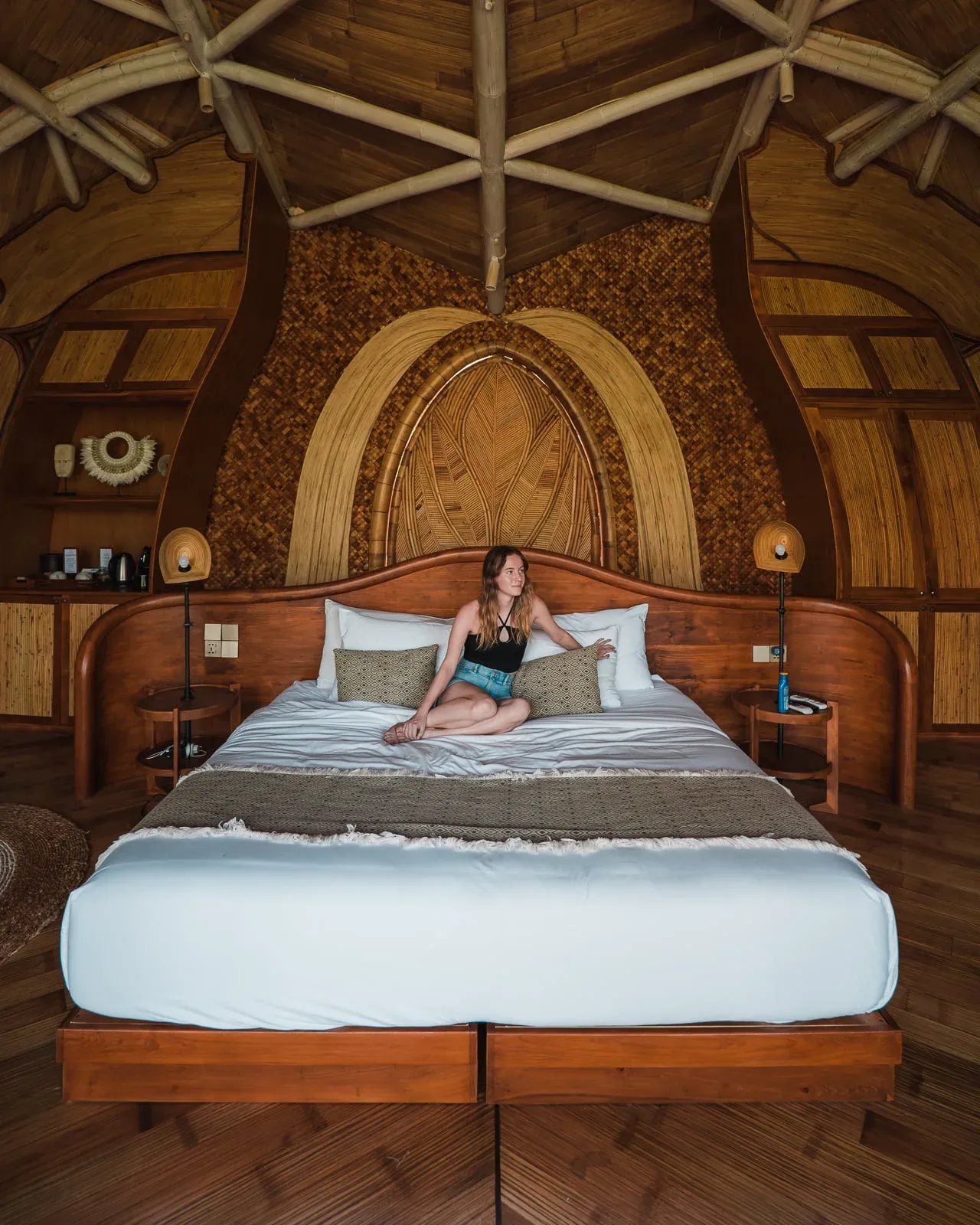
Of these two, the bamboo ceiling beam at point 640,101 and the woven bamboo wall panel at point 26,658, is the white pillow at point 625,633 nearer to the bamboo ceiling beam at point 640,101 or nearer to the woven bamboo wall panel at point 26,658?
the bamboo ceiling beam at point 640,101

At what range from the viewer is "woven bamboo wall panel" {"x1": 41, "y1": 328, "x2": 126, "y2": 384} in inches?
165

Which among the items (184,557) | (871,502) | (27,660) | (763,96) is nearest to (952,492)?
(871,502)

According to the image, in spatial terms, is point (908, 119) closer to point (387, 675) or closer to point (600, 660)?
point (600, 660)

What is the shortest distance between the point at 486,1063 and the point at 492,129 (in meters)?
3.44

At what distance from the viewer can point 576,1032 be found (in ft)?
5.08

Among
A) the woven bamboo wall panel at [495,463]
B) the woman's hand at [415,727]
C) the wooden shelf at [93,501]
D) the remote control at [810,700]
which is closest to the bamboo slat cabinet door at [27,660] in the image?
the wooden shelf at [93,501]

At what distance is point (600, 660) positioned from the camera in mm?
3230

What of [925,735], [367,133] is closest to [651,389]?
[367,133]

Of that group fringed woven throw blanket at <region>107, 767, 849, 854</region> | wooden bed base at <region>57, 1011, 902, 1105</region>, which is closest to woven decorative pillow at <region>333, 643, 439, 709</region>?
fringed woven throw blanket at <region>107, 767, 849, 854</region>

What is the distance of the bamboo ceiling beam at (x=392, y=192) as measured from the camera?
3496 mm

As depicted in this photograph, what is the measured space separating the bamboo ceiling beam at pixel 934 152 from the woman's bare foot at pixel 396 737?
13.3ft

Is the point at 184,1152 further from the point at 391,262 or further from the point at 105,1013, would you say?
the point at 391,262

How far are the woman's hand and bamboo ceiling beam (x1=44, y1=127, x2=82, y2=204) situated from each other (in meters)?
3.65

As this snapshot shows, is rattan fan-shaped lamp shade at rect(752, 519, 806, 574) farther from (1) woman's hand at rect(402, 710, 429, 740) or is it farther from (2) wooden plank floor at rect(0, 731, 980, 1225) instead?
(2) wooden plank floor at rect(0, 731, 980, 1225)
